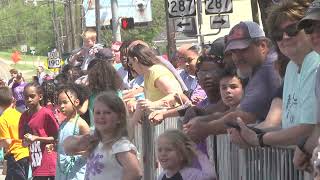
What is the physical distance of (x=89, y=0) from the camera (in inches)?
2048

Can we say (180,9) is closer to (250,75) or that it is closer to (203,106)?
(203,106)

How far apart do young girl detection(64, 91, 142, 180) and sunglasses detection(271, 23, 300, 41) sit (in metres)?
1.70

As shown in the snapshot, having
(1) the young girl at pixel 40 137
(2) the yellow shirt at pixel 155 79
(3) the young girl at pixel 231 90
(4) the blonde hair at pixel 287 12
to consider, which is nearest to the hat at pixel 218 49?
(2) the yellow shirt at pixel 155 79

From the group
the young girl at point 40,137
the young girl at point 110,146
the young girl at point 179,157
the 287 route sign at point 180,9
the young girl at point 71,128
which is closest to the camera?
the young girl at point 179,157

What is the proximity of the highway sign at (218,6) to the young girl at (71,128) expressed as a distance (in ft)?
47.0

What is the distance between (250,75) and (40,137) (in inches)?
185

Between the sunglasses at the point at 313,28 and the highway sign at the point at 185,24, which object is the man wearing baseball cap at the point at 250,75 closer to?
the sunglasses at the point at 313,28

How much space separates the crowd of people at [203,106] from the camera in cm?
420

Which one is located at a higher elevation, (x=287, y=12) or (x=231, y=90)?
(x=287, y=12)

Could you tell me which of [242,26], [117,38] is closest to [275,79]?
[242,26]

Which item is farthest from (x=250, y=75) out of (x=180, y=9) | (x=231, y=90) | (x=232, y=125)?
(x=180, y=9)

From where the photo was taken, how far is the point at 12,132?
11.0 meters

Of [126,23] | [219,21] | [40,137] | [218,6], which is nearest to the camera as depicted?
[40,137]

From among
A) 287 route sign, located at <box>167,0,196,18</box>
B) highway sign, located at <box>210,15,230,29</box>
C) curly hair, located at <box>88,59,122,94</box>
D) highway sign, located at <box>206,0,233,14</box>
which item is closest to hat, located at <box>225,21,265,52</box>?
curly hair, located at <box>88,59,122,94</box>
